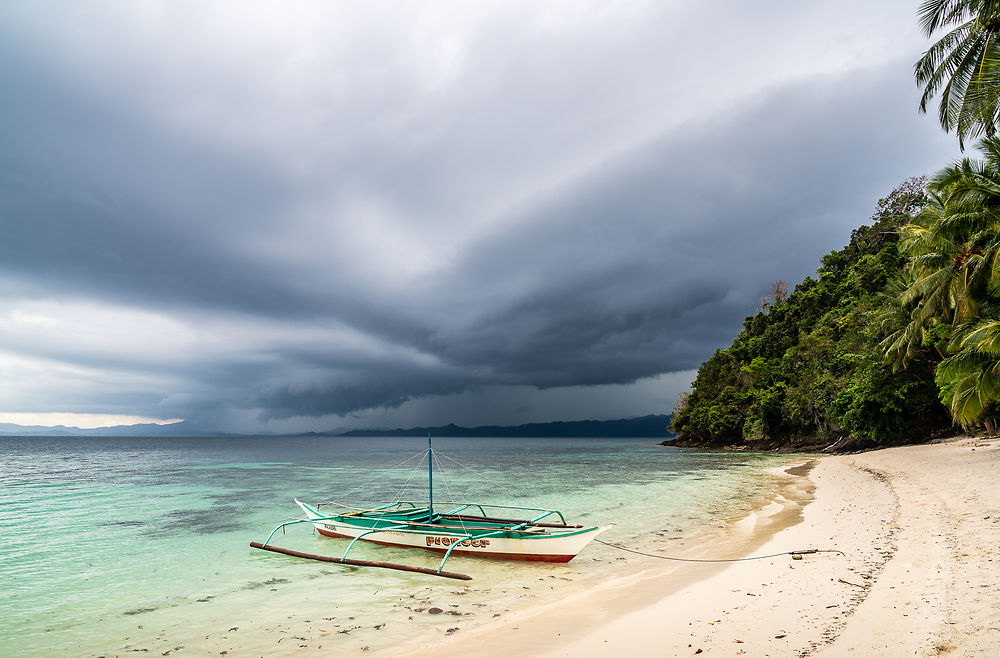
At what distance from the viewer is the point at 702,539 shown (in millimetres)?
12477

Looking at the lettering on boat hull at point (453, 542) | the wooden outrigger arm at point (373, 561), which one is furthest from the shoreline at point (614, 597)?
the lettering on boat hull at point (453, 542)

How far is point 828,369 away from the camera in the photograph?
141 feet

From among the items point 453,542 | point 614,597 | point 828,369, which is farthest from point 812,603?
point 828,369

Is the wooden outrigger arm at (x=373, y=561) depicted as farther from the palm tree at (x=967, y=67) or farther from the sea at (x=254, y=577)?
the palm tree at (x=967, y=67)

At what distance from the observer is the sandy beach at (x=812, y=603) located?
4.86 m

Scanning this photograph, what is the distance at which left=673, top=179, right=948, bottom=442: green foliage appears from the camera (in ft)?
102

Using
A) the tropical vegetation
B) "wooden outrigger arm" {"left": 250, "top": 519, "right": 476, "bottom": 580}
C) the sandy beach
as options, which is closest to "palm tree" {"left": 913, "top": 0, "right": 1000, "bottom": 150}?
the tropical vegetation

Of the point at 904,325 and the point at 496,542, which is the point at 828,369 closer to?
the point at 904,325

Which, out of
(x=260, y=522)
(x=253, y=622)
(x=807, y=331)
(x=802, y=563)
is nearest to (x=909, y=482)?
(x=802, y=563)

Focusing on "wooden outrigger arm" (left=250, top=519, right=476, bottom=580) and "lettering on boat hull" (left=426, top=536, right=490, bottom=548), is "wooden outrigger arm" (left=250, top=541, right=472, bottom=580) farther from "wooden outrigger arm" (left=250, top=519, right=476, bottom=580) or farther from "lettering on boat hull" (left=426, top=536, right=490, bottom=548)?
"lettering on boat hull" (left=426, top=536, right=490, bottom=548)

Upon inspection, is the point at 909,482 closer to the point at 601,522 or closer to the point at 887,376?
the point at 601,522

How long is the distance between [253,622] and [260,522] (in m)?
11.3

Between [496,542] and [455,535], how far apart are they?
112 centimetres

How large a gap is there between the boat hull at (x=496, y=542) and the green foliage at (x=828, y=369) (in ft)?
90.4
